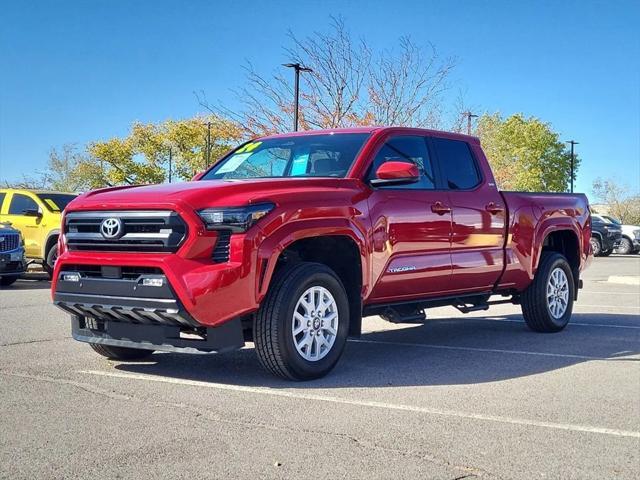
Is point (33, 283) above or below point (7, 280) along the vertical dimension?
below

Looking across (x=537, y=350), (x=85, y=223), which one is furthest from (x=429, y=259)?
(x=85, y=223)

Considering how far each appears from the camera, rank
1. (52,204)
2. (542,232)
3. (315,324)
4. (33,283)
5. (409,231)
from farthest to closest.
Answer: (52,204) → (33,283) → (542,232) → (409,231) → (315,324)

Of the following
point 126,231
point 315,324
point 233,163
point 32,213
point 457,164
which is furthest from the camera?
point 32,213

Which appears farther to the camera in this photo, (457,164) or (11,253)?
(11,253)

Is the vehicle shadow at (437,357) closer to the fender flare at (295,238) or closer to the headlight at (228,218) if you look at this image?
the fender flare at (295,238)

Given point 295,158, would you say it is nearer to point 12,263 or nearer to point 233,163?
point 233,163

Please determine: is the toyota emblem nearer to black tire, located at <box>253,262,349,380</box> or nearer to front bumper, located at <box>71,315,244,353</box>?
front bumper, located at <box>71,315,244,353</box>

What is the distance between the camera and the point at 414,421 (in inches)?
185

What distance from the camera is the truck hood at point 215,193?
545 centimetres

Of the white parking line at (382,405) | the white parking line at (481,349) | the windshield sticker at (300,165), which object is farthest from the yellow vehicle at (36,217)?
the white parking line at (382,405)

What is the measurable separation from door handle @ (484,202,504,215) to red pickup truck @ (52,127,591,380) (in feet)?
0.06

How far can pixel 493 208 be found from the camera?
7.77m

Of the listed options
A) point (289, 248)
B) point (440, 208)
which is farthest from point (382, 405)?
point (440, 208)

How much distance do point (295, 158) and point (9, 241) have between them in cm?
840
